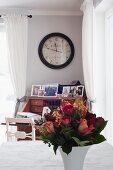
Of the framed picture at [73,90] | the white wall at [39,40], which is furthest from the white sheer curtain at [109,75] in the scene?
the white wall at [39,40]

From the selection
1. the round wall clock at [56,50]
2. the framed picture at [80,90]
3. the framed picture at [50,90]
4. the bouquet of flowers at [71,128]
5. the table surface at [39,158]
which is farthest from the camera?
the round wall clock at [56,50]

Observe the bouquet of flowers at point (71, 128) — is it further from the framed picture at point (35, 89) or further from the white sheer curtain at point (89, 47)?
the framed picture at point (35, 89)

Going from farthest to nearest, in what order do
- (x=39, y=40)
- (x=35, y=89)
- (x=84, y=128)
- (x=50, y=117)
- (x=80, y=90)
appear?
(x=39, y=40), (x=35, y=89), (x=80, y=90), (x=50, y=117), (x=84, y=128)

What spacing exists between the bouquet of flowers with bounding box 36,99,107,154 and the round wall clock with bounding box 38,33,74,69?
109 inches

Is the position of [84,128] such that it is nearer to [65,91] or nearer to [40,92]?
[65,91]

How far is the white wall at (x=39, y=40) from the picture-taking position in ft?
13.2

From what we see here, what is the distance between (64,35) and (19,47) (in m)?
0.74

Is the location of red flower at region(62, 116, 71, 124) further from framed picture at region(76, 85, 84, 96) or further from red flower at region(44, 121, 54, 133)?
framed picture at region(76, 85, 84, 96)

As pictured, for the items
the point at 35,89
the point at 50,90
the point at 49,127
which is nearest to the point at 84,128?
the point at 49,127

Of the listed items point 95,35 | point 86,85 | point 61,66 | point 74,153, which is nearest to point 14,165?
point 74,153

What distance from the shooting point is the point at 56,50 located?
4.03 metres

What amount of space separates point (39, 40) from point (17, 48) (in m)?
0.40

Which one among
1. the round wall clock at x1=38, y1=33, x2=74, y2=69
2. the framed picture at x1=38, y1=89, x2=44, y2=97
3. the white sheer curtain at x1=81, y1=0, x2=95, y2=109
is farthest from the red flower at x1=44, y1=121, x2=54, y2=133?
the round wall clock at x1=38, y1=33, x2=74, y2=69

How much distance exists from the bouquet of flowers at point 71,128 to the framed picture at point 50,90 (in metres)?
2.48
